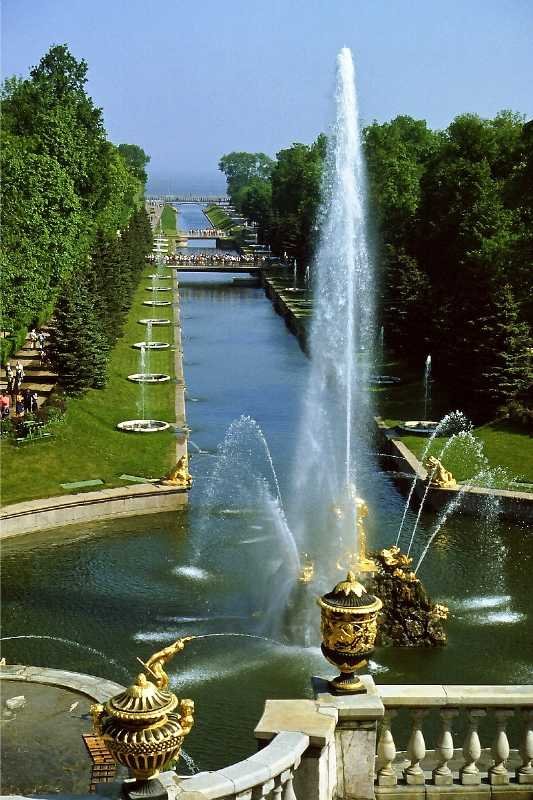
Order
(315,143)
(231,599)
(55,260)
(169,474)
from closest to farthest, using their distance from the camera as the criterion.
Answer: (231,599)
(169,474)
(55,260)
(315,143)

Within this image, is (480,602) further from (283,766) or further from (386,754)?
(283,766)

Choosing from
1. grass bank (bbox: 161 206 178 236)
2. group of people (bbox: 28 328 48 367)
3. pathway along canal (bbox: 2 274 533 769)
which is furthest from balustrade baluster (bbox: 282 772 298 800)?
grass bank (bbox: 161 206 178 236)

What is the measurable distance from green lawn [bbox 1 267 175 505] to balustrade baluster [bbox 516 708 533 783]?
18.7m

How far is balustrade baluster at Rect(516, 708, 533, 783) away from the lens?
893 centimetres

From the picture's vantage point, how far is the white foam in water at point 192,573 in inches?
866

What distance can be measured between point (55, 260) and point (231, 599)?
2871cm

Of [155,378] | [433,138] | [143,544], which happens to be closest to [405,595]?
[143,544]

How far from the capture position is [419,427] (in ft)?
111

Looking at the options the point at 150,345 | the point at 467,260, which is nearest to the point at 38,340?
the point at 150,345

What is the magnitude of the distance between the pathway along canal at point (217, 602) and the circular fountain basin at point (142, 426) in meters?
2.90

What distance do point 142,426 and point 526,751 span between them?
82.8ft

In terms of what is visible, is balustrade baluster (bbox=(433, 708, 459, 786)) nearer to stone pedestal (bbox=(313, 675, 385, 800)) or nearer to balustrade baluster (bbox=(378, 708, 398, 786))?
balustrade baluster (bbox=(378, 708, 398, 786))

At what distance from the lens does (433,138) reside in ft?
277

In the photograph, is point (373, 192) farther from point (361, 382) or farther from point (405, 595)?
point (405, 595)
